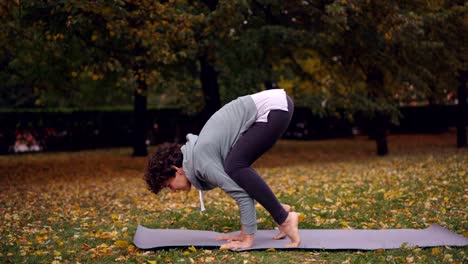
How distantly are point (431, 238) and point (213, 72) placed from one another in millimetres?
12541

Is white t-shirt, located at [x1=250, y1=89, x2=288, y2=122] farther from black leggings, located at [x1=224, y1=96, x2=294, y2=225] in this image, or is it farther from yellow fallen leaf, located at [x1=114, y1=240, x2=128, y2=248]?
yellow fallen leaf, located at [x1=114, y1=240, x2=128, y2=248]

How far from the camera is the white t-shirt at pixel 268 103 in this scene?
5.49 metres

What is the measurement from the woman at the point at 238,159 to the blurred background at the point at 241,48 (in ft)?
22.3

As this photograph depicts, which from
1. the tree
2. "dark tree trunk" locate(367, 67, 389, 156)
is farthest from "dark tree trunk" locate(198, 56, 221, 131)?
"dark tree trunk" locate(367, 67, 389, 156)

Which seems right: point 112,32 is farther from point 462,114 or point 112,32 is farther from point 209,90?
point 462,114

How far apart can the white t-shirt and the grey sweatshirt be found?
0.05 metres

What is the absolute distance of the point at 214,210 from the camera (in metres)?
8.03

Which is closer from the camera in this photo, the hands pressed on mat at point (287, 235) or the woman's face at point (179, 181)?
the hands pressed on mat at point (287, 235)

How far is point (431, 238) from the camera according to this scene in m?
5.60

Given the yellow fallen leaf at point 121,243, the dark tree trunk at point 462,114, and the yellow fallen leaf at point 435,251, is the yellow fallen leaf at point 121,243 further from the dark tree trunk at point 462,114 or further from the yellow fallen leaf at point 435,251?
the dark tree trunk at point 462,114

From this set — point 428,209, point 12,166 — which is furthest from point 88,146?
point 428,209

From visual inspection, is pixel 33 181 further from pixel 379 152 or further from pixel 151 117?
pixel 151 117

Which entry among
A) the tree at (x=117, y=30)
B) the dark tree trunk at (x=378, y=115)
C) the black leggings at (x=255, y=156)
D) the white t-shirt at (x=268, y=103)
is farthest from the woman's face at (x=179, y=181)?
the dark tree trunk at (x=378, y=115)

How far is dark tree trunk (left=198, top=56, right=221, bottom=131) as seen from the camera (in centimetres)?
1738
